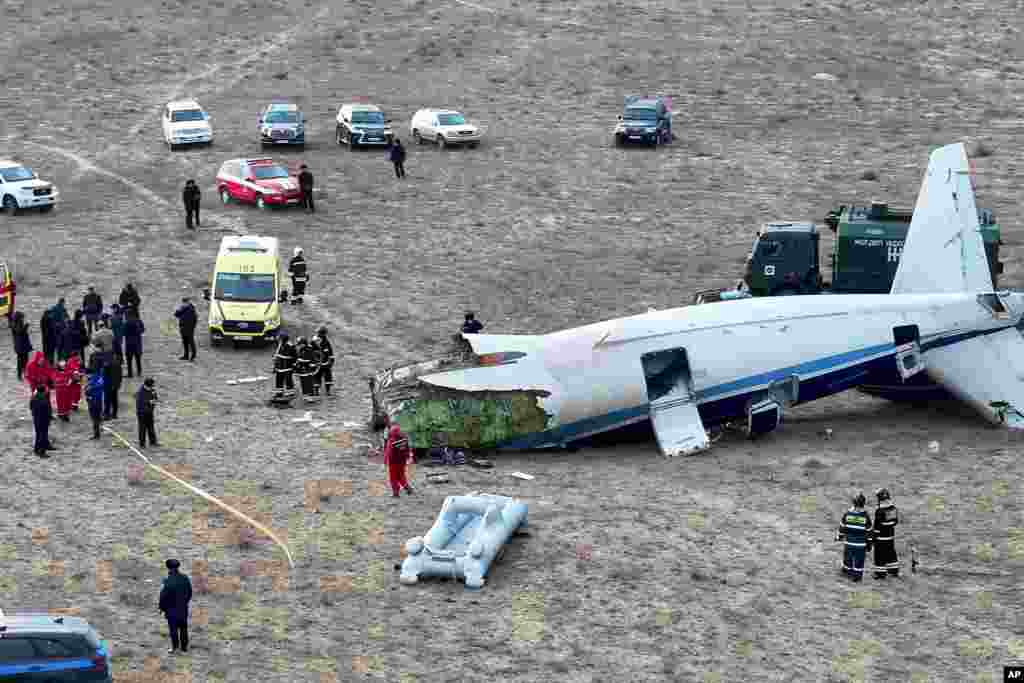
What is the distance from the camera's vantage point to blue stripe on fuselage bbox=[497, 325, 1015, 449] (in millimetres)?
36438

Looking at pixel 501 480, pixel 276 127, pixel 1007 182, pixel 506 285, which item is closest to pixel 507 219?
pixel 506 285

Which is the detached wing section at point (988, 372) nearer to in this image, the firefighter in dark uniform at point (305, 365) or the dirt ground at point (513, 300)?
the dirt ground at point (513, 300)

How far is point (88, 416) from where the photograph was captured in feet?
126

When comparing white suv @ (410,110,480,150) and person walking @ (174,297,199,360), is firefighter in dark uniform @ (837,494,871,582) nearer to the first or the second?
person walking @ (174,297,199,360)

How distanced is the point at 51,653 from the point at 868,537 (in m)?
14.1

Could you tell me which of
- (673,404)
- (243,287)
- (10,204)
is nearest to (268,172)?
(10,204)

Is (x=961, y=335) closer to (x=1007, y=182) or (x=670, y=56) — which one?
(x=1007, y=182)

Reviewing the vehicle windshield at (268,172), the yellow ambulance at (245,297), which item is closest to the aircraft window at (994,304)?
the yellow ambulance at (245,297)

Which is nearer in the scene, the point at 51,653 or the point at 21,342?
the point at 51,653

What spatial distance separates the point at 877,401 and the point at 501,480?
11.3 metres

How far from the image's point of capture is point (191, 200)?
2189 inches

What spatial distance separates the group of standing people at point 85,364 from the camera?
35.6 meters

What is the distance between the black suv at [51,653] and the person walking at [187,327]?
19.7 metres

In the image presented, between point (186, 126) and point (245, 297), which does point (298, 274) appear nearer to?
point (245, 297)
